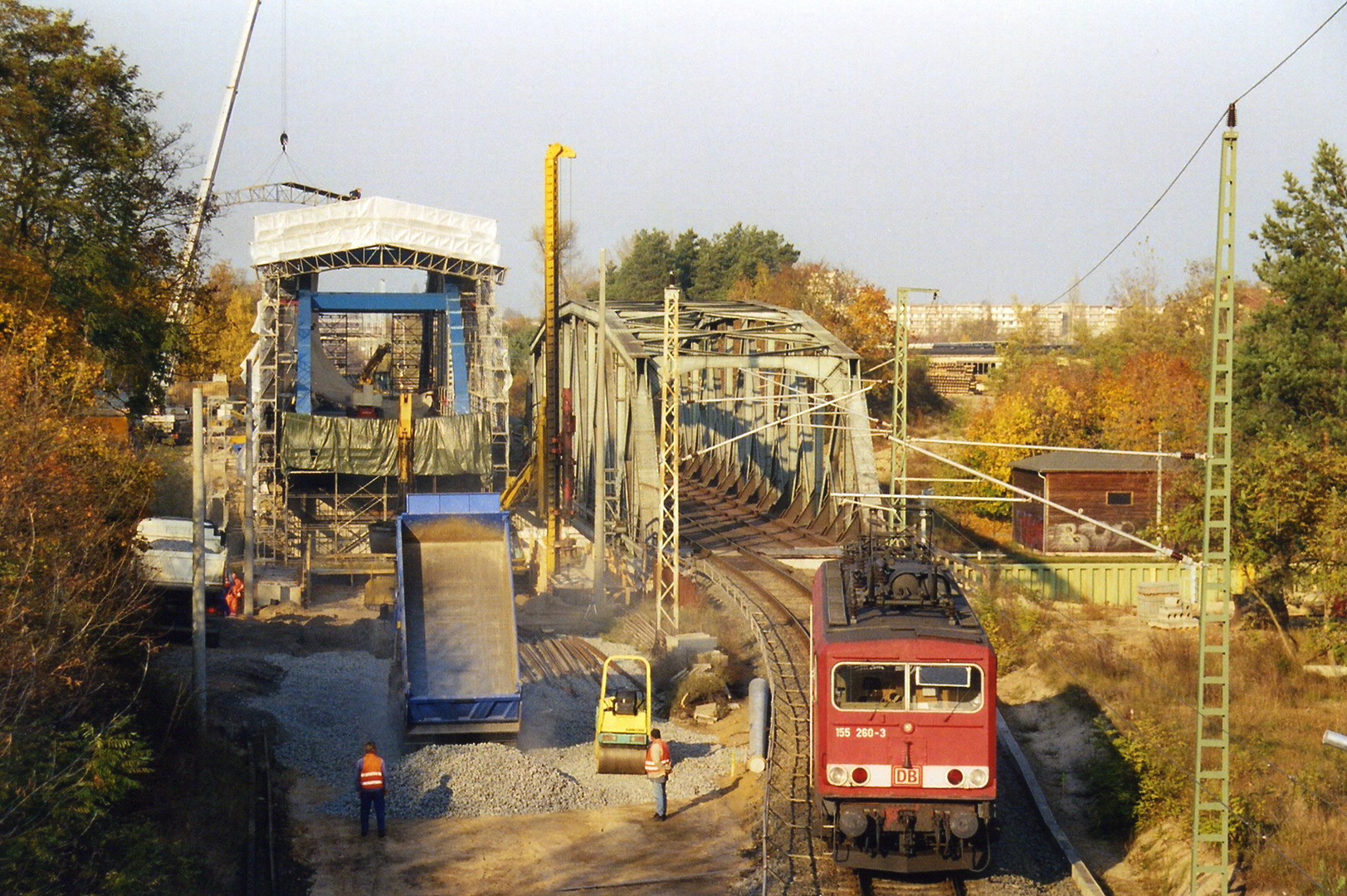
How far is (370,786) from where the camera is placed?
661 inches

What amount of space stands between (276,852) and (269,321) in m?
33.5

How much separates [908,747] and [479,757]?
7.91 meters

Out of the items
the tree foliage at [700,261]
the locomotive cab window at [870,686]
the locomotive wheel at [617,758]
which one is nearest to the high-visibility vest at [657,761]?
the locomotive wheel at [617,758]

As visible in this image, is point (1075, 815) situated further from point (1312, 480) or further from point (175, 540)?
point (175, 540)

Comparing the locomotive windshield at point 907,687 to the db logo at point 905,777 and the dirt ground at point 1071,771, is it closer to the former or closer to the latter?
the db logo at point 905,777

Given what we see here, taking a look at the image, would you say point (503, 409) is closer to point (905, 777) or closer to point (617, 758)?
point (617, 758)

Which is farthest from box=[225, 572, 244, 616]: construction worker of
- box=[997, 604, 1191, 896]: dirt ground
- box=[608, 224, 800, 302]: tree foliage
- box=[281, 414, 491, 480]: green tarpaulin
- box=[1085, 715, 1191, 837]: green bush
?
box=[608, 224, 800, 302]: tree foliage

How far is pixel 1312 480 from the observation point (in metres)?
27.0

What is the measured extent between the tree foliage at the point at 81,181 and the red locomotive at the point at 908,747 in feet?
62.0

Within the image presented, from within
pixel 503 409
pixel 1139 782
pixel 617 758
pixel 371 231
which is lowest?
pixel 617 758

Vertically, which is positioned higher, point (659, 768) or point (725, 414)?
point (725, 414)

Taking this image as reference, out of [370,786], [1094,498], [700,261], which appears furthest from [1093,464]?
[700,261]

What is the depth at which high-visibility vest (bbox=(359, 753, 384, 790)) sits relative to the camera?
16.7 meters

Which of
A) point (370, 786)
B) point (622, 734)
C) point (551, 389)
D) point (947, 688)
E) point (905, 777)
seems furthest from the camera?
point (551, 389)
